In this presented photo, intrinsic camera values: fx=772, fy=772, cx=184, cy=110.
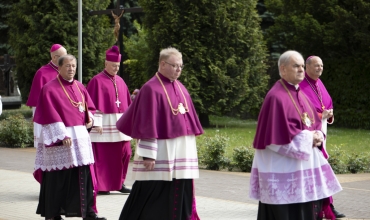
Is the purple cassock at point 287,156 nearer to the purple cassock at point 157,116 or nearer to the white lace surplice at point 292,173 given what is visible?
the white lace surplice at point 292,173

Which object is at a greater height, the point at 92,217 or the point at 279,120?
the point at 279,120

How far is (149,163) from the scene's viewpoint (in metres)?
7.46

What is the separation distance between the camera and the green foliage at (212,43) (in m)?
23.4

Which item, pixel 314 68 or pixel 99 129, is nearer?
pixel 314 68

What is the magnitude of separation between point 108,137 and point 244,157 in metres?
3.92

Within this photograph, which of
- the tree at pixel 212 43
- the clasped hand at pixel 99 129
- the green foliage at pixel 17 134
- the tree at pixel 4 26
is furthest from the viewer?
the tree at pixel 4 26

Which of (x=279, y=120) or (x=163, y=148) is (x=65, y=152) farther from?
(x=279, y=120)

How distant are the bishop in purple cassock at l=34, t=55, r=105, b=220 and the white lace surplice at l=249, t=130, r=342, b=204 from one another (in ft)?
8.33

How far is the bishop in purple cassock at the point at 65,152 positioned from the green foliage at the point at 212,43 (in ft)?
46.7

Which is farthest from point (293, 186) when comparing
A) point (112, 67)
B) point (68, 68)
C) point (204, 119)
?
point (204, 119)

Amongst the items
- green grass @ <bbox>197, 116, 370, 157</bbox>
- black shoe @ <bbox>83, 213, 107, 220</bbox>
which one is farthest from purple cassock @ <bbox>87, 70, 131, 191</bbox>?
green grass @ <bbox>197, 116, 370, 157</bbox>

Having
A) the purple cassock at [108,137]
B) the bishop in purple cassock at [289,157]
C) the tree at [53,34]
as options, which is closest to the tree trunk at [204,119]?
the tree at [53,34]

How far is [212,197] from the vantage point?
433 inches

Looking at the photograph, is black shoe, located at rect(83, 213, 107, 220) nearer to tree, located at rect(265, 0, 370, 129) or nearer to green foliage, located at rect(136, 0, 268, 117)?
green foliage, located at rect(136, 0, 268, 117)
